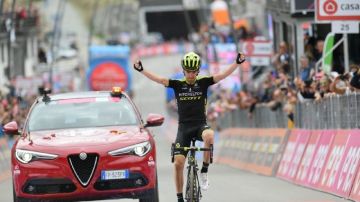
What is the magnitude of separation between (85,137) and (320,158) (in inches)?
214

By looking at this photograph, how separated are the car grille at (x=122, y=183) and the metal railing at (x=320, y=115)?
4858 mm

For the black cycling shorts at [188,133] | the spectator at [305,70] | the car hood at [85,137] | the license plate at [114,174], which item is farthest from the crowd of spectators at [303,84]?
the license plate at [114,174]

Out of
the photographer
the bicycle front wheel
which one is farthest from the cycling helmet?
the photographer

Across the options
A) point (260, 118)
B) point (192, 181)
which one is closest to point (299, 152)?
point (192, 181)

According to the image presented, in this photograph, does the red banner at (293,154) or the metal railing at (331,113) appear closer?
the metal railing at (331,113)

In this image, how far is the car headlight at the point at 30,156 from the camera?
48.6 feet

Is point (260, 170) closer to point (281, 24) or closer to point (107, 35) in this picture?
point (281, 24)

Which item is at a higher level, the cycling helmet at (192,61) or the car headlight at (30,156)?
the cycling helmet at (192,61)

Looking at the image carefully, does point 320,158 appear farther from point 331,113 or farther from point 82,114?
point 82,114

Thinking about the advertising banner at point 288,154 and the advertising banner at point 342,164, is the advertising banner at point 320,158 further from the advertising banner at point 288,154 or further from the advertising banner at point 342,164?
Result: the advertising banner at point 288,154

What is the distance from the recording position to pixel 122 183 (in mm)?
14883

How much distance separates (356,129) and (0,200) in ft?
18.3

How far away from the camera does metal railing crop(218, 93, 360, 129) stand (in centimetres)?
1917

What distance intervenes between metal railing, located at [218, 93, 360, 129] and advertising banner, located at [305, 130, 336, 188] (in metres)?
0.38
